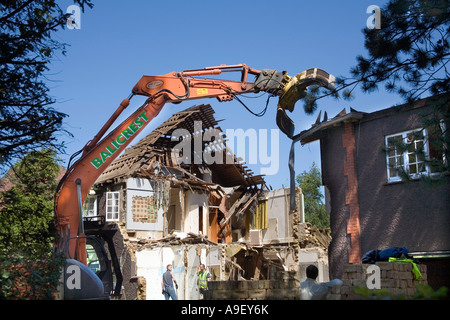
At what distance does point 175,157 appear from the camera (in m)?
27.4

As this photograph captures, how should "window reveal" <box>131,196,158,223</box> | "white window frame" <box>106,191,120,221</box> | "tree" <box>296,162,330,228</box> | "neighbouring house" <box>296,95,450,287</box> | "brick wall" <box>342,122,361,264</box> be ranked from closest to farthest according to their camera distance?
"neighbouring house" <box>296,95,450,287</box>
"brick wall" <box>342,122,361,264</box>
"white window frame" <box>106,191,120,221</box>
"window reveal" <box>131,196,158,223</box>
"tree" <box>296,162,330,228</box>

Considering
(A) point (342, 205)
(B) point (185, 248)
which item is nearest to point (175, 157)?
(B) point (185, 248)

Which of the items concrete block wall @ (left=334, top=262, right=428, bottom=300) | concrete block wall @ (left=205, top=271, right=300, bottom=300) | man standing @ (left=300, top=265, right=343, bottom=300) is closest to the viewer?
man standing @ (left=300, top=265, right=343, bottom=300)

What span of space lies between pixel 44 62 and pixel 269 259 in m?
21.0

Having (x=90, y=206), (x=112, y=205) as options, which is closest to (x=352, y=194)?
(x=112, y=205)

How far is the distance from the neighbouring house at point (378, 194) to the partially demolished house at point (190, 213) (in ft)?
33.6

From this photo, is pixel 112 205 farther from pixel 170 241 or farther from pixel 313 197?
pixel 313 197

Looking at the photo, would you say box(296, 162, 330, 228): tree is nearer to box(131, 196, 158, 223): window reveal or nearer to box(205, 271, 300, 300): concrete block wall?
box(131, 196, 158, 223): window reveal

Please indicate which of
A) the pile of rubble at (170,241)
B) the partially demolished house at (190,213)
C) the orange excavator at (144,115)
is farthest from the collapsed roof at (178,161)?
the orange excavator at (144,115)

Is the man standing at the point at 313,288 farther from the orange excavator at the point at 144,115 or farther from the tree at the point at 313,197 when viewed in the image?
the tree at the point at 313,197

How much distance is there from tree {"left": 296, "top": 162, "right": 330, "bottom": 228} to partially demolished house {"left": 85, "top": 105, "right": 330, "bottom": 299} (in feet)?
48.5

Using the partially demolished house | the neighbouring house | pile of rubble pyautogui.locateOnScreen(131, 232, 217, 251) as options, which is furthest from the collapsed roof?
the neighbouring house

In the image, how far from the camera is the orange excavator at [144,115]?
13609 millimetres

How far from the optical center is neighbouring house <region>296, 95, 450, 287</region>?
1198cm
